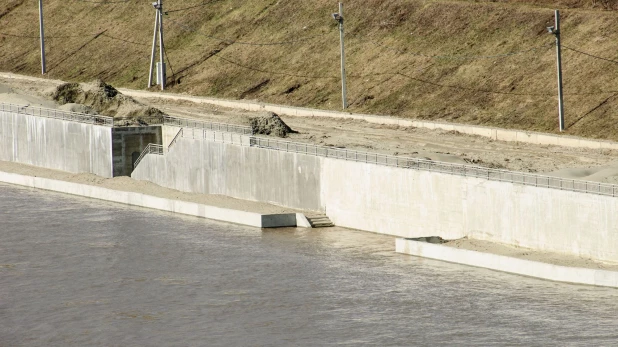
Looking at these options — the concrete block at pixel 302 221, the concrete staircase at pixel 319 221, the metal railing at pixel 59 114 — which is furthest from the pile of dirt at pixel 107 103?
the concrete staircase at pixel 319 221

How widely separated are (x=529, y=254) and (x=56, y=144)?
115 ft

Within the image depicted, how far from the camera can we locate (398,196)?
53.6 meters

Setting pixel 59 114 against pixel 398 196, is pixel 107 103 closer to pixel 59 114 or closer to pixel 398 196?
pixel 59 114

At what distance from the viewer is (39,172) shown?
7300 centimetres

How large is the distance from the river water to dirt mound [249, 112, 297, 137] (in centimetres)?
1120

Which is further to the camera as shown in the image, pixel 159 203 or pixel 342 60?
pixel 342 60

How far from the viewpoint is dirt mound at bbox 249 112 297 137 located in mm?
68438

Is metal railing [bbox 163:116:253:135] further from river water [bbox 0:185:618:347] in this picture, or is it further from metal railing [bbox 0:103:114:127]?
river water [bbox 0:185:618:347]

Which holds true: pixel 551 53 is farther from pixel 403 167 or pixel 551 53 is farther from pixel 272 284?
pixel 272 284

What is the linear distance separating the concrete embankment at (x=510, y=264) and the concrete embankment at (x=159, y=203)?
317 inches

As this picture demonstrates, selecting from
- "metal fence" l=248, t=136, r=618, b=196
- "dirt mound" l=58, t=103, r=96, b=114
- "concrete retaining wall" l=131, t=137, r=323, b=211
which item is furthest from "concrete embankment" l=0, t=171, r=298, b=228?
"dirt mound" l=58, t=103, r=96, b=114

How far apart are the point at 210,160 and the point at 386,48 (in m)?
25.4

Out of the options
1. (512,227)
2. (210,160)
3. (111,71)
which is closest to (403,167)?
(512,227)

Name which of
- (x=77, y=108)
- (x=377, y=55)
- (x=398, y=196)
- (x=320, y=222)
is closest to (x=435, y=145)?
(x=320, y=222)
